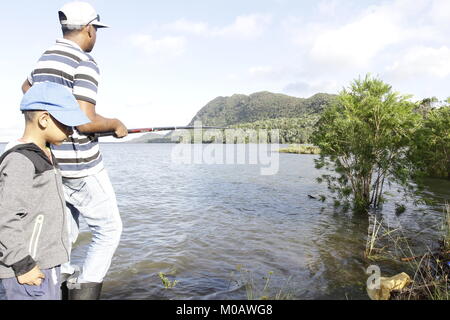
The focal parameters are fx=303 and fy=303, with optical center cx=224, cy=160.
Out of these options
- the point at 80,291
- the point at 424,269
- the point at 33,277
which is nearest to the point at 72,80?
the point at 33,277

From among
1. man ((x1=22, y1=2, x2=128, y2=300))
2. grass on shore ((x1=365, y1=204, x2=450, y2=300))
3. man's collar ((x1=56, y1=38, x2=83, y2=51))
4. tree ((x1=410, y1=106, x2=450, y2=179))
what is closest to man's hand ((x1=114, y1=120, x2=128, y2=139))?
man ((x1=22, y1=2, x2=128, y2=300))

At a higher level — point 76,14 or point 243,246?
point 76,14

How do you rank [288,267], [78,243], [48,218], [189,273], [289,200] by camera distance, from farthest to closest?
[289,200], [78,243], [288,267], [189,273], [48,218]

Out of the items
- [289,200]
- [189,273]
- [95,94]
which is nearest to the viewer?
[95,94]

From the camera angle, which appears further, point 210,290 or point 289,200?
point 289,200

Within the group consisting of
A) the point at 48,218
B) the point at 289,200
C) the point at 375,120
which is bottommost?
the point at 289,200

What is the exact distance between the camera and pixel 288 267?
650 cm

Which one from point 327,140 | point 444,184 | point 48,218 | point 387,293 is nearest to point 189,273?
point 387,293

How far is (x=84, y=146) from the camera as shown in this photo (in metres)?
3.15

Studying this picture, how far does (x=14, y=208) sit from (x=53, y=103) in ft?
2.91

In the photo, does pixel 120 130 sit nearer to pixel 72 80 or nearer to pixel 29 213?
pixel 72 80

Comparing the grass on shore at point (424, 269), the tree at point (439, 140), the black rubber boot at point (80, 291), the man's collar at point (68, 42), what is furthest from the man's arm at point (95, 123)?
the tree at point (439, 140)
